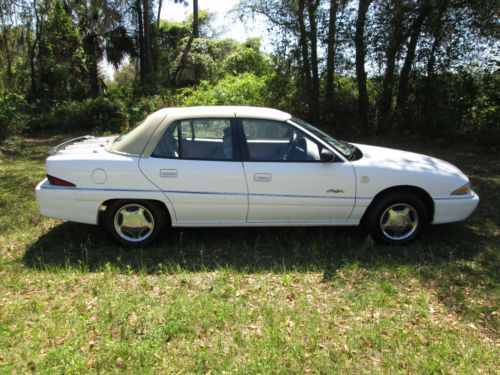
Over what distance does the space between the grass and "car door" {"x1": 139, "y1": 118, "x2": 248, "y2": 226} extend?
484mm

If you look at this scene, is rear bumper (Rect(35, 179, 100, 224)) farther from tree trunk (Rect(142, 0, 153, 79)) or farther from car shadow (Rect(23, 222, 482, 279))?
tree trunk (Rect(142, 0, 153, 79))

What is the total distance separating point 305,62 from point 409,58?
8.72 ft

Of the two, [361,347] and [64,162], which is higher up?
[64,162]

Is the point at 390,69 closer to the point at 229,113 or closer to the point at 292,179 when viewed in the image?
the point at 229,113

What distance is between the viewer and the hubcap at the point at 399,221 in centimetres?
487

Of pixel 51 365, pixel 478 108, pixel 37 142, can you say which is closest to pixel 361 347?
pixel 51 365

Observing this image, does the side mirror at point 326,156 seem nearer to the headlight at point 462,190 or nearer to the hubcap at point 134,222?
the headlight at point 462,190

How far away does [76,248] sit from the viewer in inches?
197

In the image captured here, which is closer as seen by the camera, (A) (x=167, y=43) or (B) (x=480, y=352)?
(B) (x=480, y=352)

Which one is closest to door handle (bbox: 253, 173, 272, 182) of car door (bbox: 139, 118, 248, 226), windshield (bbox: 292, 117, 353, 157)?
car door (bbox: 139, 118, 248, 226)

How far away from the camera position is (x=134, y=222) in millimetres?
4812

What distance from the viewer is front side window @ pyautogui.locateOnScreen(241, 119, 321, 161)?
4766mm

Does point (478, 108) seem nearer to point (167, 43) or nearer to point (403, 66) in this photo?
point (403, 66)

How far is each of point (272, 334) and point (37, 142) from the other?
12128 mm
